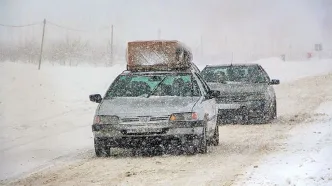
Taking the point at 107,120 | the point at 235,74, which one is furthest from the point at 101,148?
the point at 235,74

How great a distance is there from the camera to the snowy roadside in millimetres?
6551

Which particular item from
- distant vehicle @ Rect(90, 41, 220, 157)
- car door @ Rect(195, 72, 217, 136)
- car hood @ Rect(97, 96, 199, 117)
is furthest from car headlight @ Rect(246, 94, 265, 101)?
car hood @ Rect(97, 96, 199, 117)

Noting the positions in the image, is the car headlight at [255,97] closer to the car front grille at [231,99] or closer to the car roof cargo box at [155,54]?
the car front grille at [231,99]

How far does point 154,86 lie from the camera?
31.1 ft

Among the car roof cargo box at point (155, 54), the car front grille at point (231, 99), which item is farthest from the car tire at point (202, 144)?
the car front grille at point (231, 99)

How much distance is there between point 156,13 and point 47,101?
6915 millimetres

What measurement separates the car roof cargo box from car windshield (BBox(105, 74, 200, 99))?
1.57 metres

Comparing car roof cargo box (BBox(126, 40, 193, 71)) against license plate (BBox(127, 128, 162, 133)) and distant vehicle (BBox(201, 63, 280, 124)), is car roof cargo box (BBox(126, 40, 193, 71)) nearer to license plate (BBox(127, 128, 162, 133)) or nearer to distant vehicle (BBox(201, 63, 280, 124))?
distant vehicle (BBox(201, 63, 280, 124))

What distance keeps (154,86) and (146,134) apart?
3.52 feet

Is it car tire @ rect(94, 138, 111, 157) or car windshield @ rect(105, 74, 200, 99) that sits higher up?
car windshield @ rect(105, 74, 200, 99)

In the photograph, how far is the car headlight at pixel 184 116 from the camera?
869cm

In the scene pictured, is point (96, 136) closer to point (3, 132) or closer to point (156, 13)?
point (156, 13)

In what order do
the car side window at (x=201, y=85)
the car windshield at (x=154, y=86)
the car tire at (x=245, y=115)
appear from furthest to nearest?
the car tire at (x=245, y=115), the car side window at (x=201, y=85), the car windshield at (x=154, y=86)

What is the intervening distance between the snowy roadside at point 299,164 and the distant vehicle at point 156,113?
3.44ft
